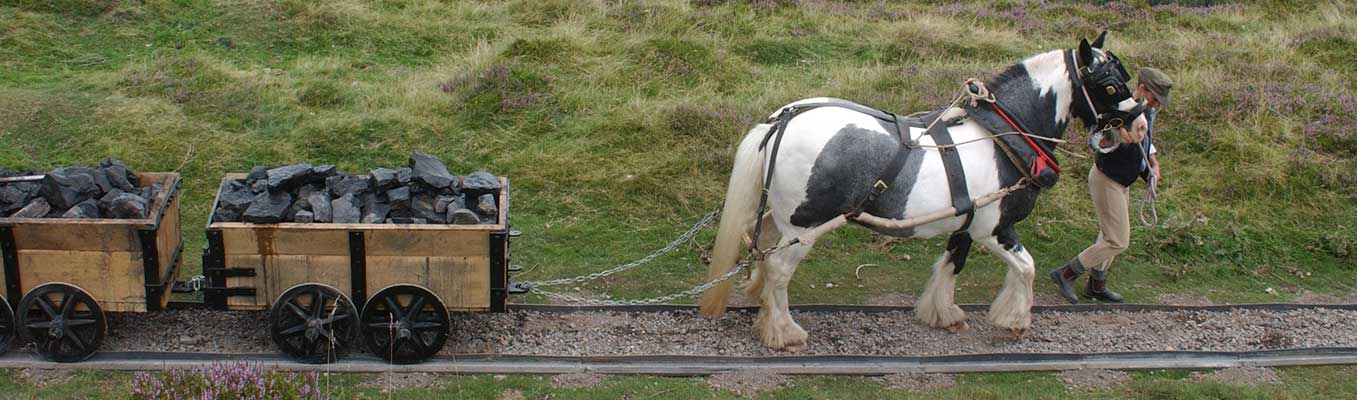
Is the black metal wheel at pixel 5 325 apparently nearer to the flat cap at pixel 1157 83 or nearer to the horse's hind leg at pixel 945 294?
the horse's hind leg at pixel 945 294

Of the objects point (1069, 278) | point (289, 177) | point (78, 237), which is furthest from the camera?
point (1069, 278)

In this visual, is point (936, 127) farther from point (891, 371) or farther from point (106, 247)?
point (106, 247)

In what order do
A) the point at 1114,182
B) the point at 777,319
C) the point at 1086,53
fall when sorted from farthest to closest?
the point at 1114,182 → the point at 777,319 → the point at 1086,53

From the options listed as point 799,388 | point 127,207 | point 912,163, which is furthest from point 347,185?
point 912,163

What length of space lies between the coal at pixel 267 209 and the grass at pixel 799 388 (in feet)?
3.11

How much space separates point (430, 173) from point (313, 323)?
112 cm

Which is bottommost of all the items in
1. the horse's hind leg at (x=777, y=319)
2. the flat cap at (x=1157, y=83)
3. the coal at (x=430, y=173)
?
the horse's hind leg at (x=777, y=319)

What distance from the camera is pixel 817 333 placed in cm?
725

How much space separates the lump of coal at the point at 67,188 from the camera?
20.3ft

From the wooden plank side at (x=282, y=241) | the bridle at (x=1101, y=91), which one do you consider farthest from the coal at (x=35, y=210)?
the bridle at (x=1101, y=91)

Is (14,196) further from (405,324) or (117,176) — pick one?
(405,324)

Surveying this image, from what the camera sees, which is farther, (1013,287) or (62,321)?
(1013,287)

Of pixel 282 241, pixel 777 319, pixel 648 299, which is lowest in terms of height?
pixel 648 299

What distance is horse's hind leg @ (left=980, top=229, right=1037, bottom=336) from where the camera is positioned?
6840 mm
